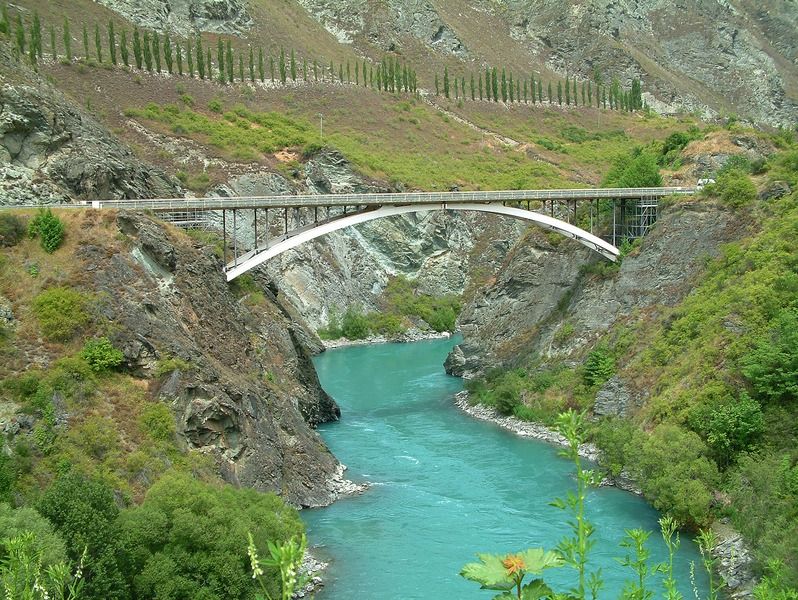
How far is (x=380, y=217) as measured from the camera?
38.2 m

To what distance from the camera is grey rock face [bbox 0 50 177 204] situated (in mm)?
31766

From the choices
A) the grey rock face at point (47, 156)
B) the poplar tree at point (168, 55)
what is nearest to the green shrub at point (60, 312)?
the grey rock face at point (47, 156)

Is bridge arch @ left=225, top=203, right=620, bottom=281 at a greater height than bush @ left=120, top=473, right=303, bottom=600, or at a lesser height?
greater

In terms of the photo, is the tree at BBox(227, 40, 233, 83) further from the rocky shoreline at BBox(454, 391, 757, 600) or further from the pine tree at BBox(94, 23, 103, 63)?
the rocky shoreline at BBox(454, 391, 757, 600)

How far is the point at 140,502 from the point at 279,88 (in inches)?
2613

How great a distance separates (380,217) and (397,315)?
28239 mm

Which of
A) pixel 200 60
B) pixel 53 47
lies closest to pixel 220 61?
pixel 200 60

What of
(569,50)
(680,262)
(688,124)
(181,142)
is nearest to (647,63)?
(569,50)

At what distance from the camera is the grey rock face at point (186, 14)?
264 ft

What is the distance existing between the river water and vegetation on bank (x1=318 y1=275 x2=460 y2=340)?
21830mm

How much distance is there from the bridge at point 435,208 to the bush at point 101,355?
845 cm

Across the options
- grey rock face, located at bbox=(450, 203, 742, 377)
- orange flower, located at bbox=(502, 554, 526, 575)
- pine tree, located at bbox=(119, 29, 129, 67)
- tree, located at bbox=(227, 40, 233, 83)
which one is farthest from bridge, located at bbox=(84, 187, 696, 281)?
tree, located at bbox=(227, 40, 233, 83)

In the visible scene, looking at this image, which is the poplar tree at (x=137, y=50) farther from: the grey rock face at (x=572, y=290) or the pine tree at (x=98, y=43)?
the grey rock face at (x=572, y=290)

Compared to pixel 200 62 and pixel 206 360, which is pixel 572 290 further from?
pixel 200 62
